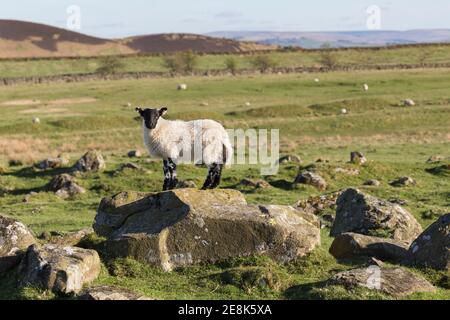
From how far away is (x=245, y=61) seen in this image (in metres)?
149

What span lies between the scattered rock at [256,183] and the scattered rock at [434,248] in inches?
681

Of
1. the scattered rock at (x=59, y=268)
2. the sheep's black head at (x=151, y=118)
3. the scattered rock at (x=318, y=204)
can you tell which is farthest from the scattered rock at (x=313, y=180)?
the scattered rock at (x=59, y=268)

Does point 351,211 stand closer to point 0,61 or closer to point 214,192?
point 214,192

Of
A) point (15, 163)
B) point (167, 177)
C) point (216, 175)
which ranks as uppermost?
point (167, 177)

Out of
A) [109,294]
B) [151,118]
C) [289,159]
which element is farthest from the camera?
[289,159]

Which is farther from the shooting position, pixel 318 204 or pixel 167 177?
pixel 318 204

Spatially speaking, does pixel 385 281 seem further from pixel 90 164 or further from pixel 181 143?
pixel 90 164

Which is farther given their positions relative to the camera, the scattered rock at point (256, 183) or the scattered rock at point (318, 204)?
the scattered rock at point (256, 183)

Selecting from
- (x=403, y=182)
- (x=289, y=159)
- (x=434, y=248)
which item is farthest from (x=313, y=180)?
(x=434, y=248)

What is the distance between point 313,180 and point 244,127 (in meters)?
28.3

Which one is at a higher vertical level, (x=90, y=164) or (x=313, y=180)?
(x=90, y=164)

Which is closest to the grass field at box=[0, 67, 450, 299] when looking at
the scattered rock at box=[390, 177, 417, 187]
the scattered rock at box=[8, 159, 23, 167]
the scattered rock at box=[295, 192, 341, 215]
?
the scattered rock at box=[390, 177, 417, 187]

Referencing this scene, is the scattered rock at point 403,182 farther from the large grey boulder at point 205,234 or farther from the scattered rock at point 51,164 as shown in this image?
the scattered rock at point 51,164

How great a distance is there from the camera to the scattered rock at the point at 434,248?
15336 mm
